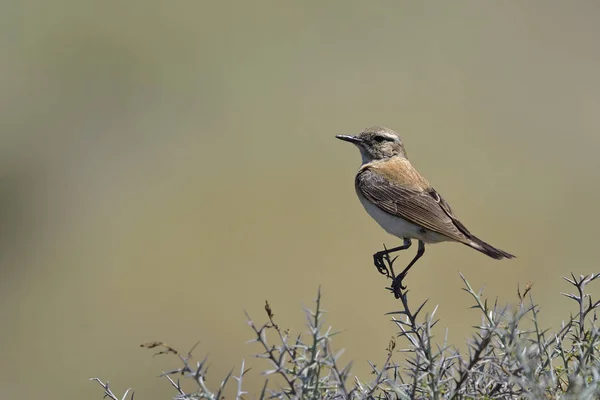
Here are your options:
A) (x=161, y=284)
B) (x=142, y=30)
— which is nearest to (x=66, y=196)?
(x=161, y=284)

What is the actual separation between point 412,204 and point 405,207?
0.10 m

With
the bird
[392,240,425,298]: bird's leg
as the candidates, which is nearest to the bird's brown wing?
the bird

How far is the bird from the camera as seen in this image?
5.89 metres

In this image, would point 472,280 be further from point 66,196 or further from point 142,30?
point 142,30

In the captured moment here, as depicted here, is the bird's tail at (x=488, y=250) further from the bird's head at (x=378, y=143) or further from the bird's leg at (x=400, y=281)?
the bird's head at (x=378, y=143)

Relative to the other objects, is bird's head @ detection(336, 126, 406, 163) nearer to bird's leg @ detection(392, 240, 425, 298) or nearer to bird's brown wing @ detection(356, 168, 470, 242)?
bird's brown wing @ detection(356, 168, 470, 242)

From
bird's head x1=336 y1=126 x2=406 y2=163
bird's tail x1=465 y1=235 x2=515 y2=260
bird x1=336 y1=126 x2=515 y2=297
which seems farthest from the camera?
bird's head x1=336 y1=126 x2=406 y2=163

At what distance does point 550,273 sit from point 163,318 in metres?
6.54

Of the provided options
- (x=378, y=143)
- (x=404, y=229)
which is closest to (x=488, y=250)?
(x=404, y=229)

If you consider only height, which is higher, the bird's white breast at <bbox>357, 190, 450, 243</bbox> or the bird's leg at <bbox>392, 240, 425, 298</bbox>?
the bird's white breast at <bbox>357, 190, 450, 243</bbox>

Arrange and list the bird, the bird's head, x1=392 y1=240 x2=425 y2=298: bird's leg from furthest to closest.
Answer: the bird's head, the bird, x1=392 y1=240 x2=425 y2=298: bird's leg

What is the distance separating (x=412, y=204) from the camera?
6.26 metres

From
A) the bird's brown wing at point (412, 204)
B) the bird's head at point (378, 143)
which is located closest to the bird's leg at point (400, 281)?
the bird's brown wing at point (412, 204)

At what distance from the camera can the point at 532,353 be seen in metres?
2.69
